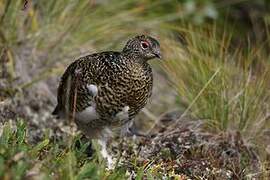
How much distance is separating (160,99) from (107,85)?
1997 millimetres

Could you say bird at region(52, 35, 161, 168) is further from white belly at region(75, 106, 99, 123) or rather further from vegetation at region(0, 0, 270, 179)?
vegetation at region(0, 0, 270, 179)

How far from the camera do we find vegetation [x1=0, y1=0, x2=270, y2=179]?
4730 mm

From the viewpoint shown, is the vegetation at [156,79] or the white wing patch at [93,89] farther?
the vegetation at [156,79]

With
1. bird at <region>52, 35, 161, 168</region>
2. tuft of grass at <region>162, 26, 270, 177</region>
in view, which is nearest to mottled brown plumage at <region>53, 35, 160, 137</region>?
bird at <region>52, 35, 161, 168</region>

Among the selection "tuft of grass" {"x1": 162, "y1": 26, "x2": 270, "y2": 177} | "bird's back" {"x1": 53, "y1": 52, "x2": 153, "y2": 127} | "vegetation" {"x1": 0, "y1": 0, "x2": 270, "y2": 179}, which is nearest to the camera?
"bird's back" {"x1": 53, "y1": 52, "x2": 153, "y2": 127}

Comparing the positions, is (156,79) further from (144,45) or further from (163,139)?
(144,45)

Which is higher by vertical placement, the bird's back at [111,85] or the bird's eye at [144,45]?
the bird's eye at [144,45]

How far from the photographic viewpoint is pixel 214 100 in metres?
5.23

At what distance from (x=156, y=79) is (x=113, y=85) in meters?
2.28

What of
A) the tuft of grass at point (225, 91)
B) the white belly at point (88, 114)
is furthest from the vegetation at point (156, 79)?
the white belly at point (88, 114)

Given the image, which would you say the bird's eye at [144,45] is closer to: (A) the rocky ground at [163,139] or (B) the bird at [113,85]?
(B) the bird at [113,85]

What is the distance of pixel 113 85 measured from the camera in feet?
14.5

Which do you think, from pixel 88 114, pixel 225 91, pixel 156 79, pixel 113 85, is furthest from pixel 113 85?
pixel 156 79

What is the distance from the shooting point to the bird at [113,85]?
4.42m
